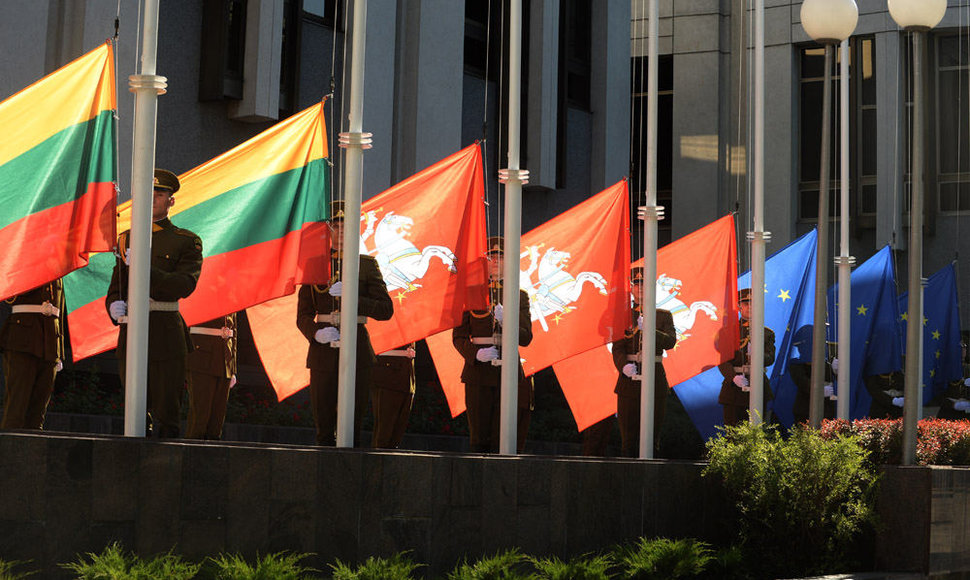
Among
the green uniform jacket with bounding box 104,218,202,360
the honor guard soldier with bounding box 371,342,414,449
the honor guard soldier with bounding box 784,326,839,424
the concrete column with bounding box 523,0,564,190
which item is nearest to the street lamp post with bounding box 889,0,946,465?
the honor guard soldier with bounding box 371,342,414,449

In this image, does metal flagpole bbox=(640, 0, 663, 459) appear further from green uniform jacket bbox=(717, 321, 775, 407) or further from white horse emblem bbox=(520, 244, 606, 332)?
green uniform jacket bbox=(717, 321, 775, 407)

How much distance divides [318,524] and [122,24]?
344 inches

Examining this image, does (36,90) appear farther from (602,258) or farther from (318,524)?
(602,258)

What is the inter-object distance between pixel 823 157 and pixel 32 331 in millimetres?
6817

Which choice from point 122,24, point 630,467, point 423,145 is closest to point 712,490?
point 630,467

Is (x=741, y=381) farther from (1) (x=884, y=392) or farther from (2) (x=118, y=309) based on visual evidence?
(2) (x=118, y=309)

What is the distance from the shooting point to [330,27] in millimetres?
18141

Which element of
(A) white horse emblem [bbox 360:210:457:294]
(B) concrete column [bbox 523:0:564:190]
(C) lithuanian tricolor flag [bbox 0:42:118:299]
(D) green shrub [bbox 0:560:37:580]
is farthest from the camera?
(B) concrete column [bbox 523:0:564:190]

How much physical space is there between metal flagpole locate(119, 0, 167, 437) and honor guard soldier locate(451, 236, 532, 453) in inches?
191

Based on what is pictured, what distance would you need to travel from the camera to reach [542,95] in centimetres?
2152

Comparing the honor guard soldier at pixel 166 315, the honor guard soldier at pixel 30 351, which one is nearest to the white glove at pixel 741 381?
the honor guard soldier at pixel 166 315

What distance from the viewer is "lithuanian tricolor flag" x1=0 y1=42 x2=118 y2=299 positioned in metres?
8.71

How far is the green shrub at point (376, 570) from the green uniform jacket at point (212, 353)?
13.1ft

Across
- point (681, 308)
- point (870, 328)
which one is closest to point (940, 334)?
point (870, 328)
